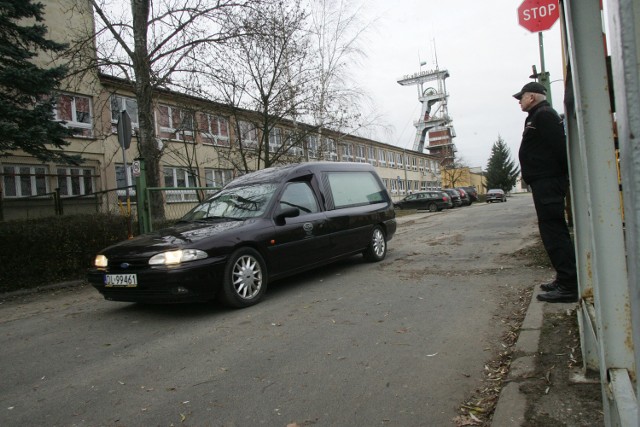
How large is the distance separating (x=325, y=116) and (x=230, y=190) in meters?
10.2

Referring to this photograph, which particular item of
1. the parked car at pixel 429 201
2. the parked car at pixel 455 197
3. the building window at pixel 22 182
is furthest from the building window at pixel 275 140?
the parked car at pixel 455 197

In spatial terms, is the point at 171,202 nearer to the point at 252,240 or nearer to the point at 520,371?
the point at 252,240

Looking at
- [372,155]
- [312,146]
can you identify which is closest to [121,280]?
[312,146]

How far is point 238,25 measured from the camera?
1248 centimetres

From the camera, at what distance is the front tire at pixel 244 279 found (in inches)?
202

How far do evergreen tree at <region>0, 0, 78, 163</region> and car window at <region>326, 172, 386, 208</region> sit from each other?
9.28 metres

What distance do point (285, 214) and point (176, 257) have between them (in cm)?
164

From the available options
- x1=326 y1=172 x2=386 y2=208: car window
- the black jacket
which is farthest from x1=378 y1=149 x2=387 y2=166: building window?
the black jacket

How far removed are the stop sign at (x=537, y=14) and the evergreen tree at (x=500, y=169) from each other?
78.5 metres

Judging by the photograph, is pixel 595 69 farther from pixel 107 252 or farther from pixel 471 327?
pixel 107 252

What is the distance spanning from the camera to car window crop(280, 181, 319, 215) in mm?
6402

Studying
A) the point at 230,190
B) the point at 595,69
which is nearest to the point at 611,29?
the point at 595,69

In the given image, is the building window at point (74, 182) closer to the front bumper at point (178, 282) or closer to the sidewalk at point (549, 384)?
the front bumper at point (178, 282)

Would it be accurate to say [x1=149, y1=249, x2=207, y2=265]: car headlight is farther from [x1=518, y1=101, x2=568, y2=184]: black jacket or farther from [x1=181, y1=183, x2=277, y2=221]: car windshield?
[x1=518, y1=101, x2=568, y2=184]: black jacket
